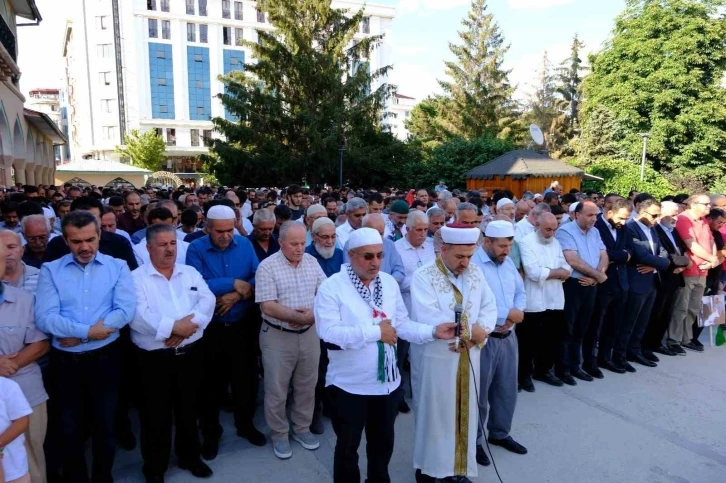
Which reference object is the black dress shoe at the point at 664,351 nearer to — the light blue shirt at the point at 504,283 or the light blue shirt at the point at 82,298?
the light blue shirt at the point at 504,283

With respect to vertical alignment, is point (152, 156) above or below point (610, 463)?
above

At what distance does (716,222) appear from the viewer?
6969 mm

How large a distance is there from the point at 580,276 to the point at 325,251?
117 inches

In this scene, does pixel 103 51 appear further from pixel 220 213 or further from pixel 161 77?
pixel 220 213

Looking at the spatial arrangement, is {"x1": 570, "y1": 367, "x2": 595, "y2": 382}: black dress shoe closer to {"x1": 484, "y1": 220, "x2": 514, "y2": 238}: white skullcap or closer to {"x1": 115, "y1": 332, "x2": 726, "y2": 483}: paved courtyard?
{"x1": 115, "y1": 332, "x2": 726, "y2": 483}: paved courtyard

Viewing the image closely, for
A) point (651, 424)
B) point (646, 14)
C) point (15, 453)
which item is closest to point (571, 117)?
point (646, 14)

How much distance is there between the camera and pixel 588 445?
4.35 m

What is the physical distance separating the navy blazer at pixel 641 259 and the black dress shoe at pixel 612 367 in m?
0.92

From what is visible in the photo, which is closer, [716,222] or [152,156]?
[716,222]

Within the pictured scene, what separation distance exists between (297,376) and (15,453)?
2043 mm

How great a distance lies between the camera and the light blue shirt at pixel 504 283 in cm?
418

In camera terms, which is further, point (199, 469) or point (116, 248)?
point (116, 248)

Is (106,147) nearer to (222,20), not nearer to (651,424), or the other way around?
(222,20)

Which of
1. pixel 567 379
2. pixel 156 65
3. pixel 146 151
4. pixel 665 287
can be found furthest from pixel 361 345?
pixel 156 65
